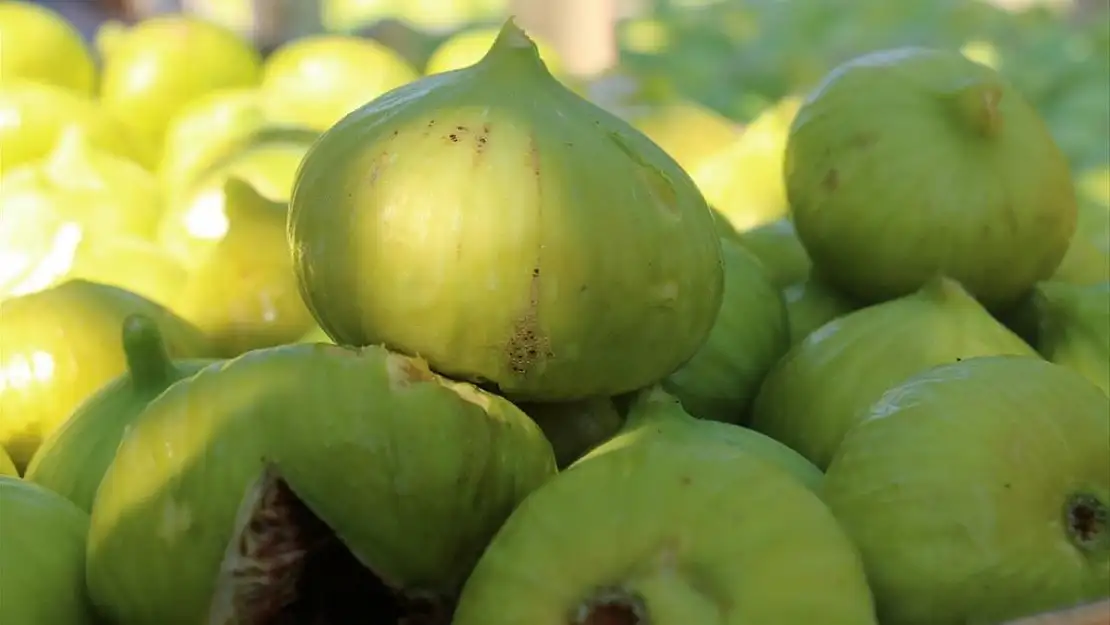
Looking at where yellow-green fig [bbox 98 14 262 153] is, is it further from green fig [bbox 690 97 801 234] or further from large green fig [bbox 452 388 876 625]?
large green fig [bbox 452 388 876 625]

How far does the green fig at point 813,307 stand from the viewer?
35.0 inches

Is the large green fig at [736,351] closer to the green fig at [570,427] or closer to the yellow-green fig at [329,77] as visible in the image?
the green fig at [570,427]

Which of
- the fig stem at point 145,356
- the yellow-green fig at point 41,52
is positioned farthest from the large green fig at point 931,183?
the yellow-green fig at point 41,52

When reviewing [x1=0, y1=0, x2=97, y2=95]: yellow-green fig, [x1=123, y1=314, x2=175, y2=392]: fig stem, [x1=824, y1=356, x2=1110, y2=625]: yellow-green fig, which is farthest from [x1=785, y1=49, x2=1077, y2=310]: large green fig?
[x1=0, y1=0, x2=97, y2=95]: yellow-green fig

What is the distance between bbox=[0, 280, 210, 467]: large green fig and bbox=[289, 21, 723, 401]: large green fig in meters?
0.33

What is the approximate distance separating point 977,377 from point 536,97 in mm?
273

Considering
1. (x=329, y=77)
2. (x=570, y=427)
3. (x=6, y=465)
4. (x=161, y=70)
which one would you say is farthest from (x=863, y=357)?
(x=161, y=70)

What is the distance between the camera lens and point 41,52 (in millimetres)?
1814

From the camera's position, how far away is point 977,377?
0.59 m

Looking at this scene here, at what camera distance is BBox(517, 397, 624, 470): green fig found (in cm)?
65

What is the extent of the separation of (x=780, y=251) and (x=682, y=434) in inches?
18.6

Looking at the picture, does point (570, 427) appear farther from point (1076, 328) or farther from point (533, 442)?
point (1076, 328)

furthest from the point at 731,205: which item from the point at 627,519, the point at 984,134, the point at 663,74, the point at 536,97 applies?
the point at 663,74

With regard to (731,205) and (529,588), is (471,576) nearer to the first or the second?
(529,588)
